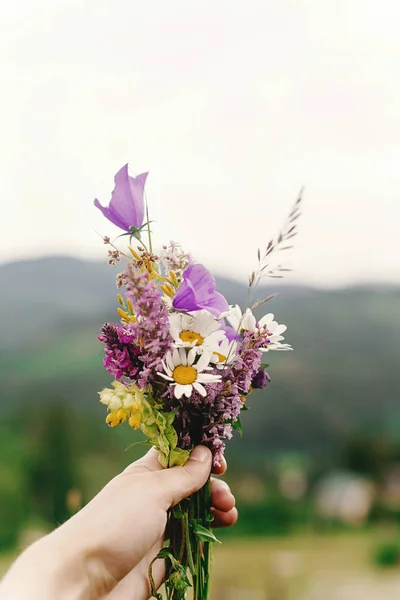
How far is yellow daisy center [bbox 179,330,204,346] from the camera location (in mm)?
749

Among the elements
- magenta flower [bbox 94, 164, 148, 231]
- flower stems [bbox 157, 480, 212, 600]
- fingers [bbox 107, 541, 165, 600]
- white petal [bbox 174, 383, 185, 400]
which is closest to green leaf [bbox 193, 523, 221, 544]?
flower stems [bbox 157, 480, 212, 600]

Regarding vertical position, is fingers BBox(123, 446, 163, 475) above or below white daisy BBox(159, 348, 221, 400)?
below

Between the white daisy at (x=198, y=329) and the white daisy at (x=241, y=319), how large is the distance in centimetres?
3

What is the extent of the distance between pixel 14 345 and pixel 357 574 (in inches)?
88.5

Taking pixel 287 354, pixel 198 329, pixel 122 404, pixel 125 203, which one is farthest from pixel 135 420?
pixel 287 354

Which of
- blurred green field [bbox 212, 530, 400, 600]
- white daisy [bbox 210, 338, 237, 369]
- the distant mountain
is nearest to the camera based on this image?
white daisy [bbox 210, 338, 237, 369]

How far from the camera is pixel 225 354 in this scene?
765 mm

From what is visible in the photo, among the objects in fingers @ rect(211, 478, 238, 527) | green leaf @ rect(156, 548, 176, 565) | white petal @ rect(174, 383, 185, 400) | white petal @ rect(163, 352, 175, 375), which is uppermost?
white petal @ rect(163, 352, 175, 375)

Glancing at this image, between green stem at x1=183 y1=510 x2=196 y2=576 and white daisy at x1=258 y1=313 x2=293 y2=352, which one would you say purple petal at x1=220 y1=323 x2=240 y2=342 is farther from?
green stem at x1=183 y1=510 x2=196 y2=576

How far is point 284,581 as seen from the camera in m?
2.59

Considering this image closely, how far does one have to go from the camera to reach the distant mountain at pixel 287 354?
10.7 ft

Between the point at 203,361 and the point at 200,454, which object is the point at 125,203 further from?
the point at 200,454

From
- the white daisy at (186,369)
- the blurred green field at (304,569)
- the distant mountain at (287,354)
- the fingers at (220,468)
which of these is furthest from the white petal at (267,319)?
the distant mountain at (287,354)

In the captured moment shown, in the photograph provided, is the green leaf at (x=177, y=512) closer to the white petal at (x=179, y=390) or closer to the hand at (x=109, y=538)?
the hand at (x=109, y=538)
